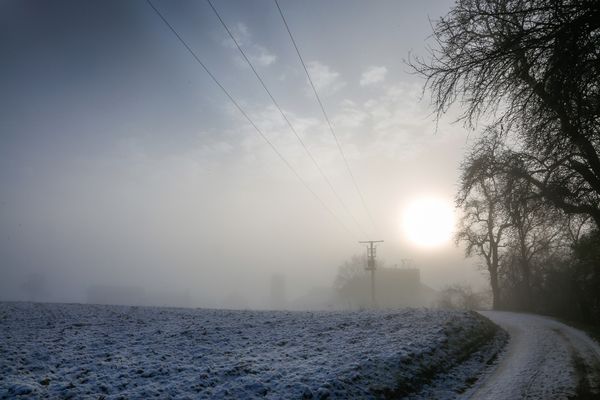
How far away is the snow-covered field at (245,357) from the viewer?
848 centimetres

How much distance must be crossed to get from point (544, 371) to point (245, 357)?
28.7ft

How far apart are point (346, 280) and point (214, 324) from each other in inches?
3602

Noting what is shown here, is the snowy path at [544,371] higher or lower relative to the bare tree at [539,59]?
lower

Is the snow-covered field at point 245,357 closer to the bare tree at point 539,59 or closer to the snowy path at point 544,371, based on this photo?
the snowy path at point 544,371

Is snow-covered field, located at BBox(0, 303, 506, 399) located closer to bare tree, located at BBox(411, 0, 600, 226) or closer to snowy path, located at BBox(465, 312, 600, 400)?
snowy path, located at BBox(465, 312, 600, 400)

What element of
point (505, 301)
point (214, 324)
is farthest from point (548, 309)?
point (214, 324)

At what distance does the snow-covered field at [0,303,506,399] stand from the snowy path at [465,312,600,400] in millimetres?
606

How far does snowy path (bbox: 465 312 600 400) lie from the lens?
8703mm

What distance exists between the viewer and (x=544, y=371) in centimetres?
1050

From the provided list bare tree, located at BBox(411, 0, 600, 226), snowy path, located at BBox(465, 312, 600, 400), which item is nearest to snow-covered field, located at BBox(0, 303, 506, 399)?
snowy path, located at BBox(465, 312, 600, 400)

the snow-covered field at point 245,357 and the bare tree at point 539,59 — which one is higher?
the bare tree at point 539,59

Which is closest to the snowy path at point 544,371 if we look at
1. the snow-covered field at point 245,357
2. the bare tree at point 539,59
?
the snow-covered field at point 245,357

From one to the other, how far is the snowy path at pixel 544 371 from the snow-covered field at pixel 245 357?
606 mm

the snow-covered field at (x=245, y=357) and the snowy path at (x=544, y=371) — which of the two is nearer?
the snow-covered field at (x=245, y=357)
